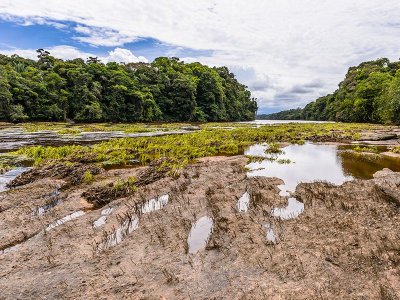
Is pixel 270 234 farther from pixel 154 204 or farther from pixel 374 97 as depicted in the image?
pixel 374 97

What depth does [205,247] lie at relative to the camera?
7.67 metres

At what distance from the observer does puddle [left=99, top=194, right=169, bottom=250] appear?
26.6 ft

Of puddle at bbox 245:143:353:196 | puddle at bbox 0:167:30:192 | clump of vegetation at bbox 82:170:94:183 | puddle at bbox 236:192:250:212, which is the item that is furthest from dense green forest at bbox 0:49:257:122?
puddle at bbox 236:192:250:212

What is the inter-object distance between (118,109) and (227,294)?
81373 mm

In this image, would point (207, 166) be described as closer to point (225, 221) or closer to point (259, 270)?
point (225, 221)

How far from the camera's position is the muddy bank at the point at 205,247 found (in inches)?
233

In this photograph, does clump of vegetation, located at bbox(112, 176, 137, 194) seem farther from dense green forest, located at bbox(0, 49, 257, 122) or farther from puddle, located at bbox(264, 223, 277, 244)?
dense green forest, located at bbox(0, 49, 257, 122)

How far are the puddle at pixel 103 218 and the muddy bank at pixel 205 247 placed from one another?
0.08 metres

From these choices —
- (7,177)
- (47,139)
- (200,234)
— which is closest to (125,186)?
(200,234)

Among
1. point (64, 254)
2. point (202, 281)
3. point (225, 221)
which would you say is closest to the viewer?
point (202, 281)

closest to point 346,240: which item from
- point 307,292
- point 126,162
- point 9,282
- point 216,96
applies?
point 307,292

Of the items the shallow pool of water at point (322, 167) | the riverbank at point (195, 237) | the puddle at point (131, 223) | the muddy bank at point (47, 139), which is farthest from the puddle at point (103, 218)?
the muddy bank at point (47, 139)

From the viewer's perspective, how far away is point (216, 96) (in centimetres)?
11812

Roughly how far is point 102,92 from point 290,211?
80539 millimetres
